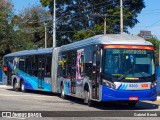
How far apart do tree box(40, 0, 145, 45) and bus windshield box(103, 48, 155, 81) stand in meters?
32.5

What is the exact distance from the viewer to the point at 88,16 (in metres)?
54.1

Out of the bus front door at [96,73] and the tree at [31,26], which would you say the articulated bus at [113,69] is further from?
the tree at [31,26]

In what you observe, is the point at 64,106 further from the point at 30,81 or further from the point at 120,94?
the point at 30,81

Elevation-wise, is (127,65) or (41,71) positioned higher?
(127,65)

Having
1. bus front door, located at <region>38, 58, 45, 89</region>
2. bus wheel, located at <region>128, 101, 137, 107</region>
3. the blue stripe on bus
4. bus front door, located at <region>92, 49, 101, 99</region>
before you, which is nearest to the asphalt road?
bus wheel, located at <region>128, 101, 137, 107</region>

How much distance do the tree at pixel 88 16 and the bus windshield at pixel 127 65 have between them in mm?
32491

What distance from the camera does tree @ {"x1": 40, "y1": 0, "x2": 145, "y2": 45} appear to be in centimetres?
5241

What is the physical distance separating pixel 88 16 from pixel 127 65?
35.8 metres

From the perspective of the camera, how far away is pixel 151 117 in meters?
15.6

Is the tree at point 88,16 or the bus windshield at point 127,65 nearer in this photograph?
the bus windshield at point 127,65

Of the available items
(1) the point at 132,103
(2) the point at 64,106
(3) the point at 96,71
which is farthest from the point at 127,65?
(2) the point at 64,106

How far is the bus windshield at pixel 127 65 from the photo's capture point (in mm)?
18594

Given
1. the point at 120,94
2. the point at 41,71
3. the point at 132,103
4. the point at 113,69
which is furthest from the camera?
Result: the point at 41,71

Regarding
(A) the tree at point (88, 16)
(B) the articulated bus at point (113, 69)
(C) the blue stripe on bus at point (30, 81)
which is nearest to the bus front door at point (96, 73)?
(B) the articulated bus at point (113, 69)
